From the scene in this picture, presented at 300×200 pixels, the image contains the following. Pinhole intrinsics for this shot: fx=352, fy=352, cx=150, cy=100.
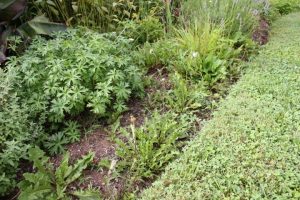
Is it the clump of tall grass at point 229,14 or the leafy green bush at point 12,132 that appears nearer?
the leafy green bush at point 12,132

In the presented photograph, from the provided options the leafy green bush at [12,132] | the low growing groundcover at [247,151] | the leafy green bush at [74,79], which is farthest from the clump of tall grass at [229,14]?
the leafy green bush at [12,132]

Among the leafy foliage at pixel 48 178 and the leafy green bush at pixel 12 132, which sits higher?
the leafy green bush at pixel 12 132

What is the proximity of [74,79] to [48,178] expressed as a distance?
0.95m

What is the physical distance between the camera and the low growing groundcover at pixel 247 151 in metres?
2.74

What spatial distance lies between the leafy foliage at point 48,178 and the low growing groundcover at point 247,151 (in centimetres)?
63

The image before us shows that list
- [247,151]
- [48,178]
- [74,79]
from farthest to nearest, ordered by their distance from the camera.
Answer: [74,79] → [247,151] → [48,178]

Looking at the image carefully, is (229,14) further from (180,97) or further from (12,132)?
(12,132)

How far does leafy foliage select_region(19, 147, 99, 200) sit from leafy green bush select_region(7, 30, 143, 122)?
47 cm

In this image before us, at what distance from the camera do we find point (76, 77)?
336 centimetres

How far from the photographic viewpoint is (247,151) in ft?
10.1

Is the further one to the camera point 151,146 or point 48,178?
point 151,146

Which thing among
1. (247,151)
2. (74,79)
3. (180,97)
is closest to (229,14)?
(180,97)

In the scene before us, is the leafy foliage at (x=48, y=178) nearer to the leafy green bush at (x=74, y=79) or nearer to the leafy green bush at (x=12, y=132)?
the leafy green bush at (x=12, y=132)

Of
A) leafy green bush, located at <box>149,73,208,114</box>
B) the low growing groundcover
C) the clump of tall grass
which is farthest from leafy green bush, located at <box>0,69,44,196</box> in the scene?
the clump of tall grass
